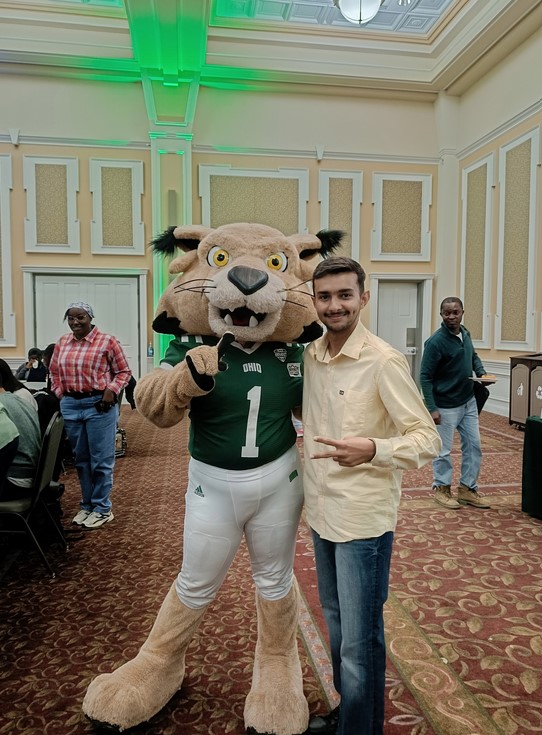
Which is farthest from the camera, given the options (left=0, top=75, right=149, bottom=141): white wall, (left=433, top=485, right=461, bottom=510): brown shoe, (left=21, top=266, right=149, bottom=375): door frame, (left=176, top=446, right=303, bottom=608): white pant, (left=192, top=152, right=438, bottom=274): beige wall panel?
(left=192, top=152, right=438, bottom=274): beige wall panel

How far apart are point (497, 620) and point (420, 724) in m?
0.83

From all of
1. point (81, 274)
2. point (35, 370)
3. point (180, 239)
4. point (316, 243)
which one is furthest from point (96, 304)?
point (316, 243)

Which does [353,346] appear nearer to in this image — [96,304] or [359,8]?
[359,8]

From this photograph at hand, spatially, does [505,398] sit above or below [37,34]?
below

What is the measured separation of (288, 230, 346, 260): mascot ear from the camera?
184 cm

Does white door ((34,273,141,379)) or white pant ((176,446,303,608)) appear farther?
white door ((34,273,141,379))

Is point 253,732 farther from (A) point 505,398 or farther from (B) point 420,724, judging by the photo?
(A) point 505,398

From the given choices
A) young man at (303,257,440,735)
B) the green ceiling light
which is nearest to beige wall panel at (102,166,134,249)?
the green ceiling light

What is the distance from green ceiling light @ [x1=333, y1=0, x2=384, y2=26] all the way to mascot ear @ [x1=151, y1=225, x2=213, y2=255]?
21.0 ft

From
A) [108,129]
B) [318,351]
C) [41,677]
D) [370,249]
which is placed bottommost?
[41,677]

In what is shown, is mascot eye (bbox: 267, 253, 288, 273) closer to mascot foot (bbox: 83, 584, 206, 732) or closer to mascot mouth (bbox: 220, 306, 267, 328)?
mascot mouth (bbox: 220, 306, 267, 328)

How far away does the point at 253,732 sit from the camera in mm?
1651

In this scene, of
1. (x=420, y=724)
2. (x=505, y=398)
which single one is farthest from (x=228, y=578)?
(x=505, y=398)

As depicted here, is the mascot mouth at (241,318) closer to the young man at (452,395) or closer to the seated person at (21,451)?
the seated person at (21,451)
